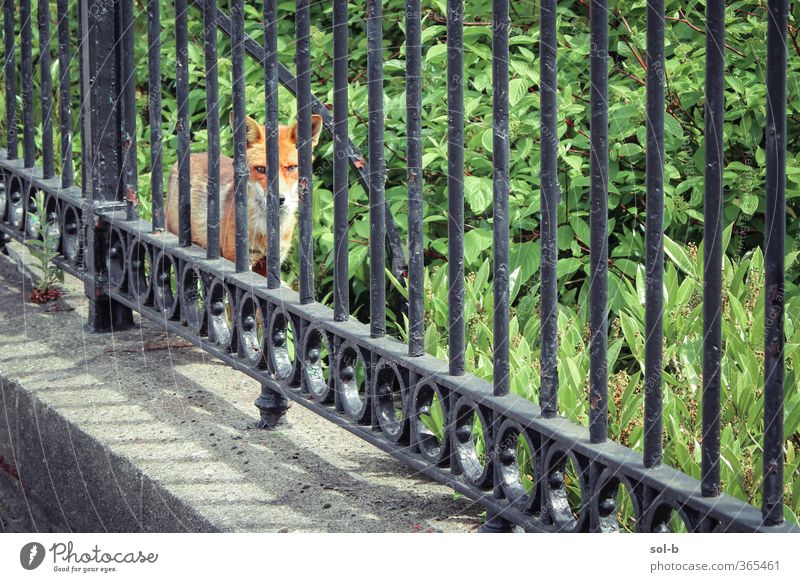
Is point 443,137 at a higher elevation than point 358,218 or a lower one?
higher

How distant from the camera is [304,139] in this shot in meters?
3.41

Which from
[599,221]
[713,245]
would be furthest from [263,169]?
[713,245]

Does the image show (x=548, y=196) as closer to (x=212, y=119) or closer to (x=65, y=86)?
(x=212, y=119)

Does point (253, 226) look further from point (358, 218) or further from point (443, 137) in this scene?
point (443, 137)

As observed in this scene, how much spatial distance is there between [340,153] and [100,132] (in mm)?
1417

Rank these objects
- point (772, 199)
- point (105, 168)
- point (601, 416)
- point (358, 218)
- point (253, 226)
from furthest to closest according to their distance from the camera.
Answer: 1. point (253, 226)
2. point (358, 218)
3. point (105, 168)
4. point (601, 416)
5. point (772, 199)

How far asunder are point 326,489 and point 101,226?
1.62 metres

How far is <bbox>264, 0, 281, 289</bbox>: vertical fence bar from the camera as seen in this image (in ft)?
11.4

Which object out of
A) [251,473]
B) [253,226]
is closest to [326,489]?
[251,473]

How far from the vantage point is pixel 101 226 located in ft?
14.7

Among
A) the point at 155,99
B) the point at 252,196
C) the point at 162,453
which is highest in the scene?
the point at 155,99

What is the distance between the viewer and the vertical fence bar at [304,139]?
10.9 feet

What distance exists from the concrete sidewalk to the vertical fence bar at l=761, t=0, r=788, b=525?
984 millimetres

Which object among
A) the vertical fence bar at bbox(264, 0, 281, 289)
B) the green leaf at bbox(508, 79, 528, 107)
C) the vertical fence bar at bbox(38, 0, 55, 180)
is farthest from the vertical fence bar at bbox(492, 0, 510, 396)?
the vertical fence bar at bbox(38, 0, 55, 180)
